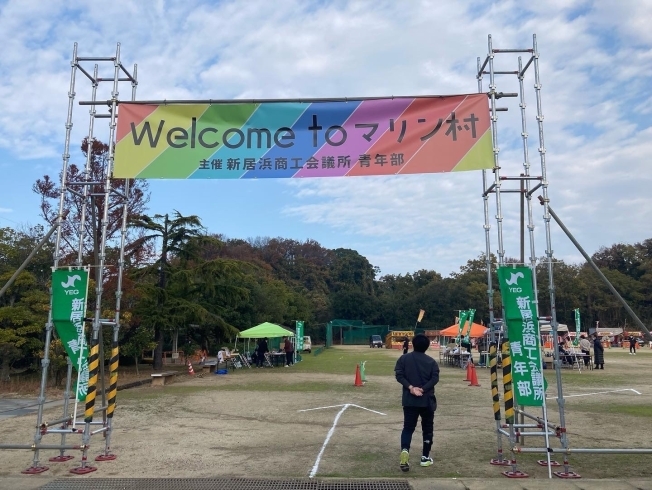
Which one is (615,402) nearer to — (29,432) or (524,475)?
(524,475)

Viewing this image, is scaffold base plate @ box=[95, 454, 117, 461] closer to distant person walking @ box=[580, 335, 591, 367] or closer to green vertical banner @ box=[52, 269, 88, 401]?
green vertical banner @ box=[52, 269, 88, 401]

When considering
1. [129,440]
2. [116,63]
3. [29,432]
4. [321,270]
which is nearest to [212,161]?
[116,63]

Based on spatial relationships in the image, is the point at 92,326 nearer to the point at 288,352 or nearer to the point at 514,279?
the point at 514,279

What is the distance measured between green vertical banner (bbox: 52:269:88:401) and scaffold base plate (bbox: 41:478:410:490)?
1190mm

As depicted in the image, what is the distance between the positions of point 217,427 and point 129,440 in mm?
1670

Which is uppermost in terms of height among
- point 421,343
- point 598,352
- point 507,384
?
point 421,343

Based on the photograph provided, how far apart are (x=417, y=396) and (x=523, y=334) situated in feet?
4.80

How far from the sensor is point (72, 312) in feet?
22.4

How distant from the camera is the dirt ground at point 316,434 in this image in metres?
6.72

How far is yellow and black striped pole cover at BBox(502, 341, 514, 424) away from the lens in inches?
254

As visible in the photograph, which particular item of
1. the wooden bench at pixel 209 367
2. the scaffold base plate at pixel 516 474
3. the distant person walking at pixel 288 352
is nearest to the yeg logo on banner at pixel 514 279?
the scaffold base plate at pixel 516 474

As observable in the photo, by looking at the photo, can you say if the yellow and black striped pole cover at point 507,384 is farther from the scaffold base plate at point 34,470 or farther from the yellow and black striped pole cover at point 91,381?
the scaffold base plate at point 34,470

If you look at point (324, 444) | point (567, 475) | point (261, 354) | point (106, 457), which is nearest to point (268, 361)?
point (261, 354)

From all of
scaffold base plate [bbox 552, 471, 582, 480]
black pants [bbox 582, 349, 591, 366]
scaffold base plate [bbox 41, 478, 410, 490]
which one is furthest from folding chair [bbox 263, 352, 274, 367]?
scaffold base plate [bbox 552, 471, 582, 480]
